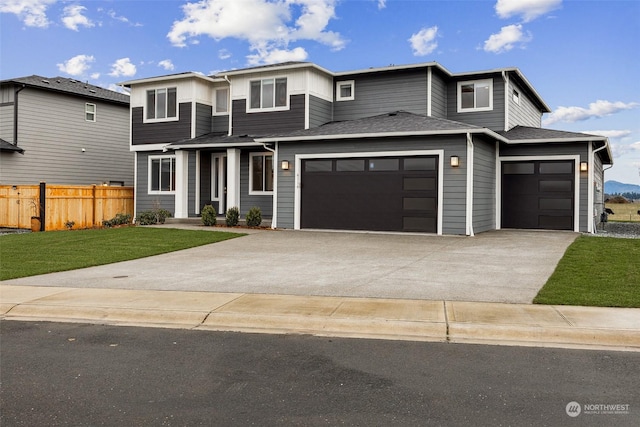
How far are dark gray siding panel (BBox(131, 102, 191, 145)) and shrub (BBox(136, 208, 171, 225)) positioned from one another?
3.64m

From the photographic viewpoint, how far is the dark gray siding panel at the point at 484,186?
693 inches

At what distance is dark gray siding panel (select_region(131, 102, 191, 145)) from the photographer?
23938 mm

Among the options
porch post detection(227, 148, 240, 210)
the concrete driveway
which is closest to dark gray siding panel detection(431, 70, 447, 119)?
the concrete driveway

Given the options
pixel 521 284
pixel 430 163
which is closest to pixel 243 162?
pixel 430 163

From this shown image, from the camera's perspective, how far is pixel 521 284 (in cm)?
899

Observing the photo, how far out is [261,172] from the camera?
22469 millimetres

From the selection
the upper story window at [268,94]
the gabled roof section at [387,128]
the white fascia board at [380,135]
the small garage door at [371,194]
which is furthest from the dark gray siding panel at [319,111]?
the small garage door at [371,194]

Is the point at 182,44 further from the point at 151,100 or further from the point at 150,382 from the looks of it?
the point at 150,382

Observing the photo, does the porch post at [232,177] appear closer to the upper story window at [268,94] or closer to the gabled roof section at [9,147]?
the upper story window at [268,94]

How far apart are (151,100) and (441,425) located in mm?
23863

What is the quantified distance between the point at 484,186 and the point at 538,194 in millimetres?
2417

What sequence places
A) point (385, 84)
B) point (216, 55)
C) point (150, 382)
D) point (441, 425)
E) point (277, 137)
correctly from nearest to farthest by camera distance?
point (441, 425)
point (150, 382)
point (277, 137)
point (385, 84)
point (216, 55)

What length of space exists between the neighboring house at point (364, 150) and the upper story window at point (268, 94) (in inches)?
1.8

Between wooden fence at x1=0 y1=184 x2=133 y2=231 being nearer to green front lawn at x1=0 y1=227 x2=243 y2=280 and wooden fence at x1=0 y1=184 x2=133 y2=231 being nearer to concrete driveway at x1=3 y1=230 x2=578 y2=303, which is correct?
green front lawn at x1=0 y1=227 x2=243 y2=280
